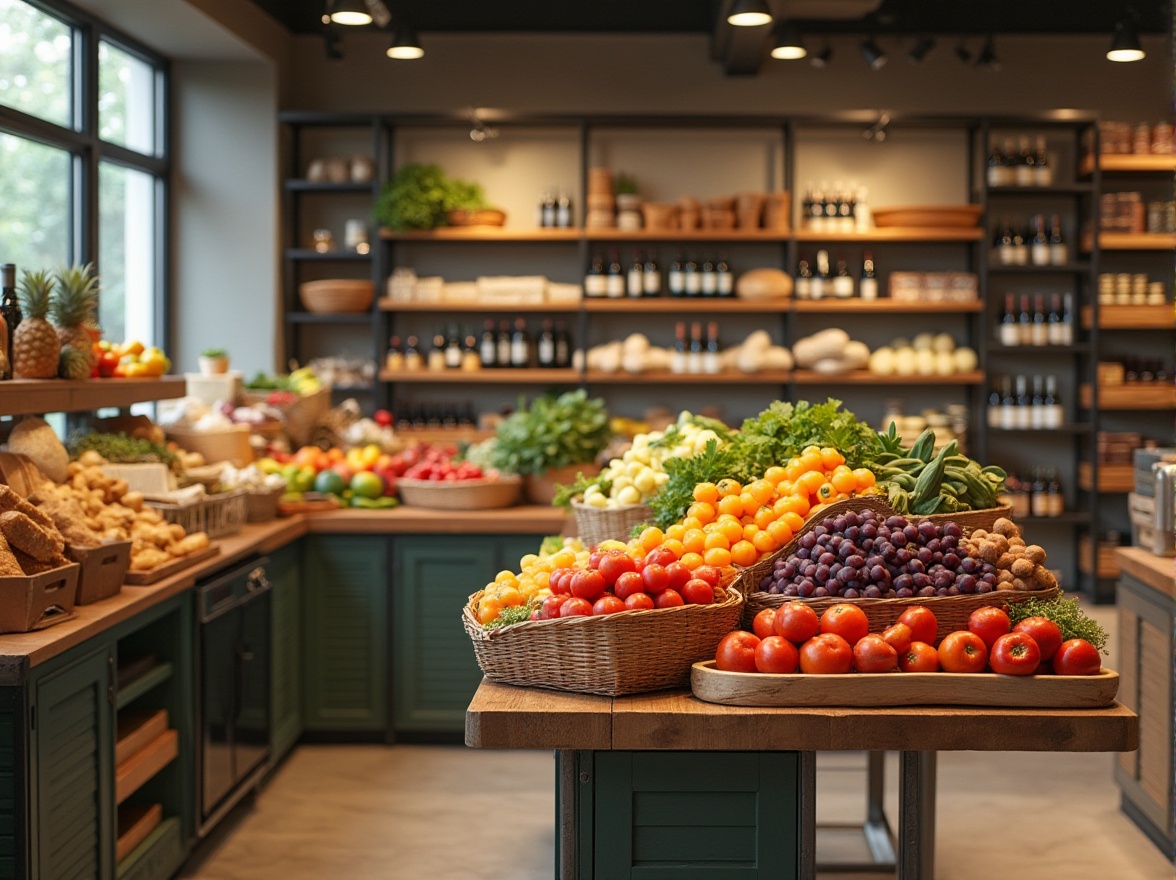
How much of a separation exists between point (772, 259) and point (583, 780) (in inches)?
234

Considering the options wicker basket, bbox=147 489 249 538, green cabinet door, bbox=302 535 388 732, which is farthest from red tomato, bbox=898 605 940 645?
green cabinet door, bbox=302 535 388 732

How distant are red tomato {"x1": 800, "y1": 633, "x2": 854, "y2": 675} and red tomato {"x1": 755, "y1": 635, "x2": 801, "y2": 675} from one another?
0.08 feet

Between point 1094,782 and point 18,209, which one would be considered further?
point 18,209

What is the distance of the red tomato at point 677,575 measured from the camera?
2578mm

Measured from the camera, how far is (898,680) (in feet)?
8.11

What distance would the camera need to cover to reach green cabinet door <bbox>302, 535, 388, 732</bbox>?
540 centimetres

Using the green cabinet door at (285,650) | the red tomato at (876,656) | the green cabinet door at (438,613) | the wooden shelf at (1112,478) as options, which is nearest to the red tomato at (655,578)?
the red tomato at (876,656)

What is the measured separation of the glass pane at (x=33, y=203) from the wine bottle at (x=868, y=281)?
14.6ft

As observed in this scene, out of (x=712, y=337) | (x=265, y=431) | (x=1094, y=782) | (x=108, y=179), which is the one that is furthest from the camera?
(x=712, y=337)

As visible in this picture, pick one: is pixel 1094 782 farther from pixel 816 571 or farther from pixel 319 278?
pixel 319 278

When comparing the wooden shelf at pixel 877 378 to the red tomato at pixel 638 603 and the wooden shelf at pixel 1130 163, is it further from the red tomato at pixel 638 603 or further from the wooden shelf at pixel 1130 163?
the red tomato at pixel 638 603

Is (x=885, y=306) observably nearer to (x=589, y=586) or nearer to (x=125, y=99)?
(x=125, y=99)

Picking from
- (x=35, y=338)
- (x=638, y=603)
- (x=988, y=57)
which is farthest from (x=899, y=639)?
(x=988, y=57)

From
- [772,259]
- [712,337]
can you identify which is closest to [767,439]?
[712,337]
